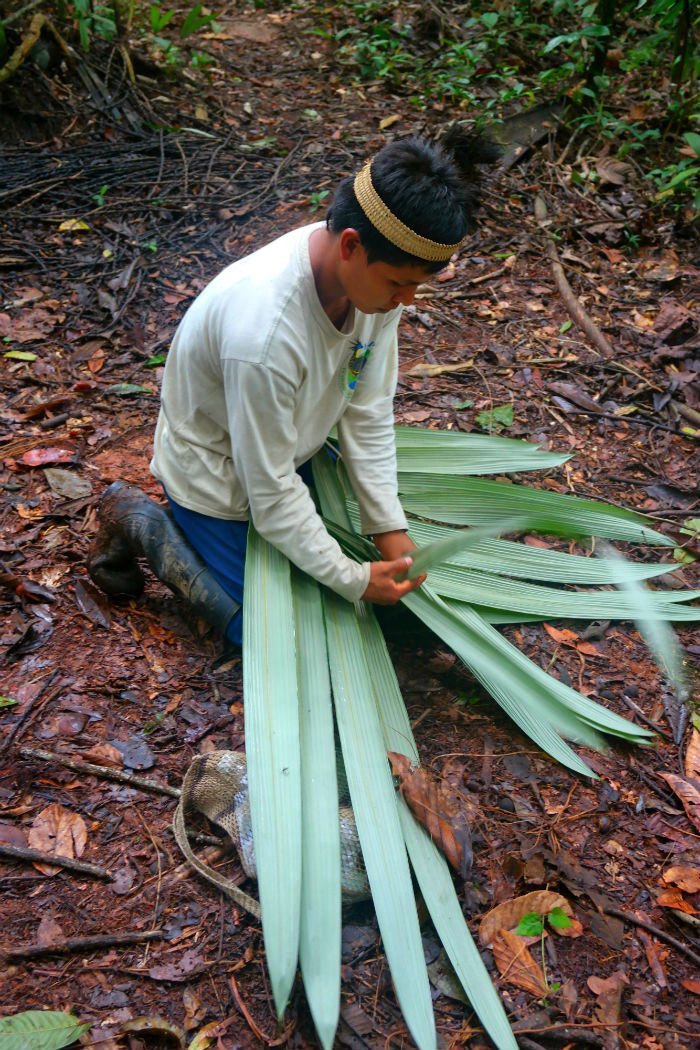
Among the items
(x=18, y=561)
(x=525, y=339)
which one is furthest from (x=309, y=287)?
(x=525, y=339)

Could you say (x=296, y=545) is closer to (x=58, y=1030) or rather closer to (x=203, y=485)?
(x=203, y=485)

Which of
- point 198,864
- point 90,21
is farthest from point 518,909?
point 90,21

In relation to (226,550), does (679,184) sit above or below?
above

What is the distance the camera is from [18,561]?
216cm

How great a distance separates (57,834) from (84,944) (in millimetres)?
241

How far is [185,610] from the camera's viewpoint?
2.10 meters

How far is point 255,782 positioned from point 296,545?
1.63 ft

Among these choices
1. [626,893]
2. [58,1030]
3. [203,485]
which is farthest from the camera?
[203,485]

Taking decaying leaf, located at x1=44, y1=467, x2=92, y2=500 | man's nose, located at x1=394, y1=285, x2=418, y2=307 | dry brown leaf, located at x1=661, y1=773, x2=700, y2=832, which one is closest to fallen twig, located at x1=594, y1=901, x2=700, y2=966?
dry brown leaf, located at x1=661, y1=773, x2=700, y2=832

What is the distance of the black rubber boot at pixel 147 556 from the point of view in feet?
6.29

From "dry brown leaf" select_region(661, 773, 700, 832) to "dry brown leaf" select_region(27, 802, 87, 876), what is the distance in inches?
46.9

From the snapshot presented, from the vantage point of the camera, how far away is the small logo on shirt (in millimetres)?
1783

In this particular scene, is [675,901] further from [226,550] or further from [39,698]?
[39,698]

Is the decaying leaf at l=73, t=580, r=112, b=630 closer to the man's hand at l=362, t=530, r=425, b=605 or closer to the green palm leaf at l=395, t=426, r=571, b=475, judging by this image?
the man's hand at l=362, t=530, r=425, b=605
